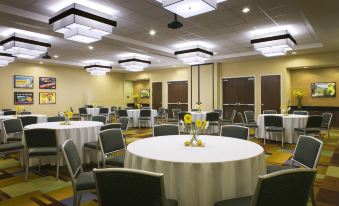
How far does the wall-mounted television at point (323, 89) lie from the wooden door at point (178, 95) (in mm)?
6451

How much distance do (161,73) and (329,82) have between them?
8897mm

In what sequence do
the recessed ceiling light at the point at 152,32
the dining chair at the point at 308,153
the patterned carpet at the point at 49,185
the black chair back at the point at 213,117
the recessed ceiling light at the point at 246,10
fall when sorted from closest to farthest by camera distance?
the dining chair at the point at 308,153
the patterned carpet at the point at 49,185
the recessed ceiling light at the point at 246,10
the recessed ceiling light at the point at 152,32
the black chair back at the point at 213,117

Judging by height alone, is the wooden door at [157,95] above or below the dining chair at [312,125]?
above

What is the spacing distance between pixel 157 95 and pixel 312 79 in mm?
8556

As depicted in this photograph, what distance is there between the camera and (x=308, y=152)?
2.78m

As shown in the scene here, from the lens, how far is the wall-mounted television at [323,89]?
10.6 m

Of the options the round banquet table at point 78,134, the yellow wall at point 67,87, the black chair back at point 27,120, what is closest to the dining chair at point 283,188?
→ the round banquet table at point 78,134

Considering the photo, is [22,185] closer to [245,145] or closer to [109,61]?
[245,145]

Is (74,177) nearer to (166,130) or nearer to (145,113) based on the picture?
(166,130)

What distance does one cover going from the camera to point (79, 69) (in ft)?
49.9

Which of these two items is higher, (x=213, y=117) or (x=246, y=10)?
(x=246, y=10)

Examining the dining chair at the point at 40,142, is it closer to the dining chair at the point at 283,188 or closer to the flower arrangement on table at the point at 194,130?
the flower arrangement on table at the point at 194,130

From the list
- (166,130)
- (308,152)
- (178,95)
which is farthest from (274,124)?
(178,95)

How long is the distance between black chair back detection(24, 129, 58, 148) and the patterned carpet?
24.4 inches
